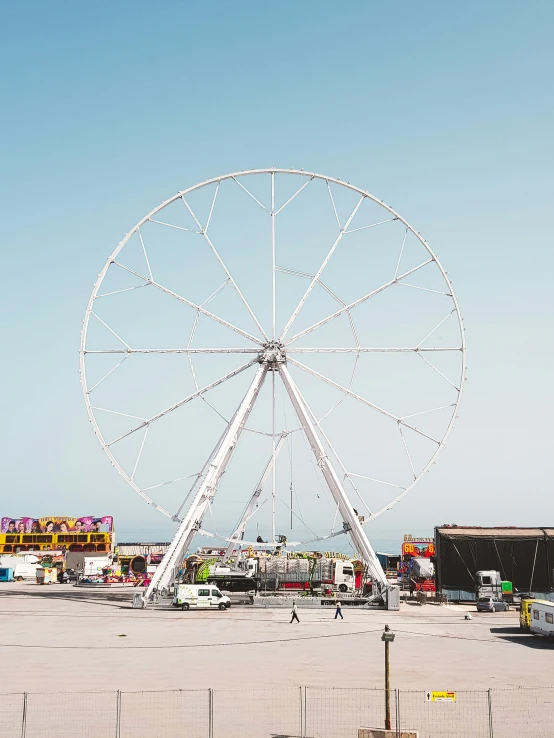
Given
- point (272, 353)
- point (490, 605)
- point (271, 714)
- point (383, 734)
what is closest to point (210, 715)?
point (271, 714)

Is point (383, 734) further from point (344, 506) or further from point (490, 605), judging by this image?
point (490, 605)

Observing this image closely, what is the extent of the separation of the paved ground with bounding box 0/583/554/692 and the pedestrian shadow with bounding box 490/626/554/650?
0.29 feet

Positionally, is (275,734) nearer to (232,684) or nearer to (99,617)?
(232,684)

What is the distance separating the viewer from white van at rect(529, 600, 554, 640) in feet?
121

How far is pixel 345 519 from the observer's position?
5244 centimetres

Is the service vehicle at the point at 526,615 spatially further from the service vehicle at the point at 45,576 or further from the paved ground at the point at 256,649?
the service vehicle at the point at 45,576

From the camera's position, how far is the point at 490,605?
53562 millimetres

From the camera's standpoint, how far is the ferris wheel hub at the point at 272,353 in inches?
2090

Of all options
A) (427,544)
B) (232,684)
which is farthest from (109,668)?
(427,544)

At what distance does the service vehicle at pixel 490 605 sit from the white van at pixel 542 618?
546 inches

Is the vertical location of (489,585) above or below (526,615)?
above

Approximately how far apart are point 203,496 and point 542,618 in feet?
72.4

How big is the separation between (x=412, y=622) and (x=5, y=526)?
109m

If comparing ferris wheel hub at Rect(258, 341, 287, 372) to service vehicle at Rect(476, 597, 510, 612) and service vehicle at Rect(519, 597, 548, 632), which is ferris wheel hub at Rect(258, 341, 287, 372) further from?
service vehicle at Rect(519, 597, 548, 632)
